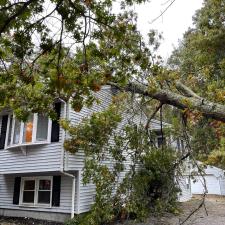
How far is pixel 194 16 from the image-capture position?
67.6 feet

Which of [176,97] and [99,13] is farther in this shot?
[176,97]

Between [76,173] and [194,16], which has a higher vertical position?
[194,16]

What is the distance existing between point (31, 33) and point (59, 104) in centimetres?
782

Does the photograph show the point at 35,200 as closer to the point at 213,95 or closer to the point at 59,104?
the point at 59,104

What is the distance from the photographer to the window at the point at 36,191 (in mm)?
12117

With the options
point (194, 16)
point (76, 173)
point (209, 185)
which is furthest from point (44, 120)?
point (209, 185)

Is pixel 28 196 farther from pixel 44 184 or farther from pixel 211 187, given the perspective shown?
pixel 211 187

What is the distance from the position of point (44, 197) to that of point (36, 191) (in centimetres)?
53

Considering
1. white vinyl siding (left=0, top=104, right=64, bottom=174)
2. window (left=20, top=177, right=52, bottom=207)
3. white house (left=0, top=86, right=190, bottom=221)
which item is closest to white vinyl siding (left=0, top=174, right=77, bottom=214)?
white house (left=0, top=86, right=190, bottom=221)

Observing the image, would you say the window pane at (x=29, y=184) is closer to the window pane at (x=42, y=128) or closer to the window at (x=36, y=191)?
the window at (x=36, y=191)

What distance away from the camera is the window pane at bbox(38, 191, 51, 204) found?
1204cm

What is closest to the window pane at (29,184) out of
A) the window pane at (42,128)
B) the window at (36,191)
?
the window at (36,191)

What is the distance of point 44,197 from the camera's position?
479 inches

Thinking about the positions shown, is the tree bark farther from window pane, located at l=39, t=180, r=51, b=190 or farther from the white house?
window pane, located at l=39, t=180, r=51, b=190
